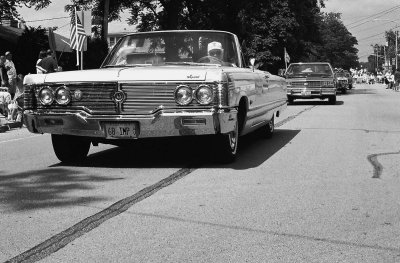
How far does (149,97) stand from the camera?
6.67 m

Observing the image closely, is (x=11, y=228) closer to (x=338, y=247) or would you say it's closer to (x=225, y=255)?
(x=225, y=255)

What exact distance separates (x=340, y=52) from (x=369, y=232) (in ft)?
400

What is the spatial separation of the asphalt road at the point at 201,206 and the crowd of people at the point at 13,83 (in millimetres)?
6112

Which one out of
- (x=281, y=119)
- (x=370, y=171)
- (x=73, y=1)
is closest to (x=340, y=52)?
(x=73, y=1)

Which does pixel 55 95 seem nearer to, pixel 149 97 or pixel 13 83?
pixel 149 97

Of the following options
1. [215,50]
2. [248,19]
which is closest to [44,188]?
[215,50]

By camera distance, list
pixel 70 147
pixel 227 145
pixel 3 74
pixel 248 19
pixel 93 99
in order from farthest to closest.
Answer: pixel 248 19 → pixel 3 74 → pixel 70 147 → pixel 227 145 → pixel 93 99

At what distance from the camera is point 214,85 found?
659 centimetres

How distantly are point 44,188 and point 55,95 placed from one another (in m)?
1.36

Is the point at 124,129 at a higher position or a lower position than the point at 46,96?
lower

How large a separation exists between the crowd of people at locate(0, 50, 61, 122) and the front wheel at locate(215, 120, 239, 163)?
354 inches

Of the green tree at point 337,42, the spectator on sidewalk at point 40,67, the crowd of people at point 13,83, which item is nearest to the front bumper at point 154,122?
the crowd of people at point 13,83

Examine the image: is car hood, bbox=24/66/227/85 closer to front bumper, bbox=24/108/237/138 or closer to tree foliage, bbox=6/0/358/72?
front bumper, bbox=24/108/237/138

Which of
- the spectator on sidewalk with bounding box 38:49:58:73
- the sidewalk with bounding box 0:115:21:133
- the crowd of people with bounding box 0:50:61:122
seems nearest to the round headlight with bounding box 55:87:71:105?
the sidewalk with bounding box 0:115:21:133
